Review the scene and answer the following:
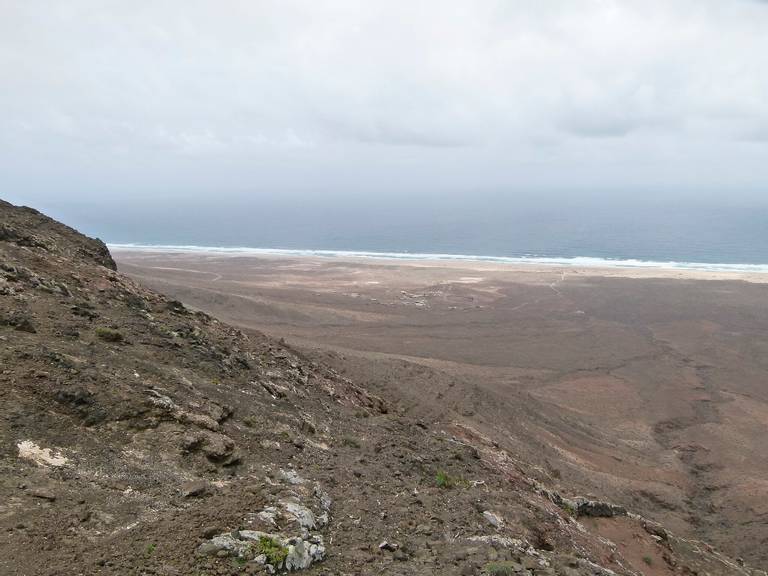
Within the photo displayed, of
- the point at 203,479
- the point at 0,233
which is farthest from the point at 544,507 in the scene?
the point at 0,233

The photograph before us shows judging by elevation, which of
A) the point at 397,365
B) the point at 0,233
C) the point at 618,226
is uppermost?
the point at 618,226

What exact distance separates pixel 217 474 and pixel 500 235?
4974 inches

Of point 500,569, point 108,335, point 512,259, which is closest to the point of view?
point 500,569

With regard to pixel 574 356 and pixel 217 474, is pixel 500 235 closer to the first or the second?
pixel 574 356

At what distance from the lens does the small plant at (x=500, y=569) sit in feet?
24.6

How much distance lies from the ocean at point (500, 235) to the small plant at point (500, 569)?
89518 millimetres

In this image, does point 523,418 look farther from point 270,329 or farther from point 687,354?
point 687,354

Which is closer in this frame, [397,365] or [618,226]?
[397,365]

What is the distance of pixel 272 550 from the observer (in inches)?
274

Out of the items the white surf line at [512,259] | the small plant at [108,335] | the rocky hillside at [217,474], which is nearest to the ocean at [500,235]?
the white surf line at [512,259]

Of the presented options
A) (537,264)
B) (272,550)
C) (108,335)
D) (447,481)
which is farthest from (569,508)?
(537,264)

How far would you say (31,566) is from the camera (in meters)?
6.11

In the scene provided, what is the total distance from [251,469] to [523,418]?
63.3 ft

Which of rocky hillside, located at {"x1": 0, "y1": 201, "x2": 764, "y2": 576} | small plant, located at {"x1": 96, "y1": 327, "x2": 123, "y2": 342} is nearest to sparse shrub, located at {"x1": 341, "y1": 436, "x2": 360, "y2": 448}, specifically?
rocky hillside, located at {"x1": 0, "y1": 201, "x2": 764, "y2": 576}
